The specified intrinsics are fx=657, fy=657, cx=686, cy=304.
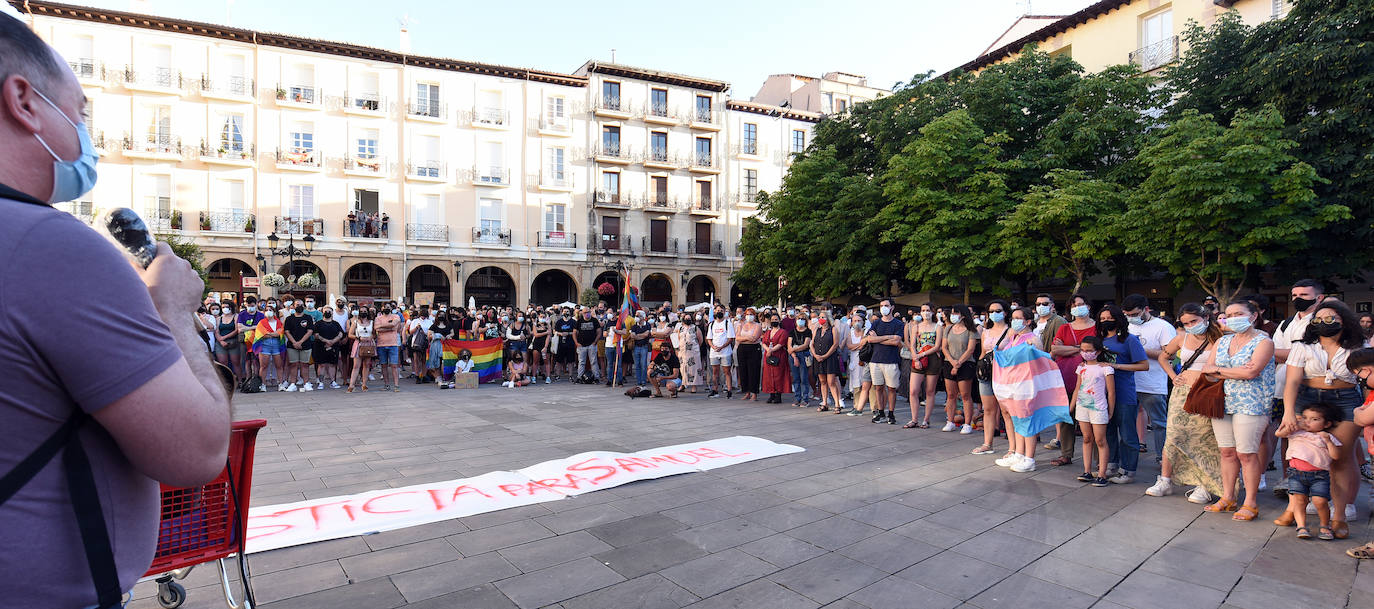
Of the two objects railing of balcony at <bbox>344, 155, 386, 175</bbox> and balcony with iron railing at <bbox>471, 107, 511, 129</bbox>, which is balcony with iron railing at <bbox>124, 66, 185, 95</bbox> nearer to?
railing of balcony at <bbox>344, 155, 386, 175</bbox>

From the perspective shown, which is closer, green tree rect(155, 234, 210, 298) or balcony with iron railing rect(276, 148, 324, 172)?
green tree rect(155, 234, 210, 298)

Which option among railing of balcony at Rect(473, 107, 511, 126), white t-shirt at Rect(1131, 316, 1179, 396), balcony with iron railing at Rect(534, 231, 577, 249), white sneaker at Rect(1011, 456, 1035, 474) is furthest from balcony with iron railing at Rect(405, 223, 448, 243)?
white t-shirt at Rect(1131, 316, 1179, 396)

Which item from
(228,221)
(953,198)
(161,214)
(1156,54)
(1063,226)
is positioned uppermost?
(1156,54)

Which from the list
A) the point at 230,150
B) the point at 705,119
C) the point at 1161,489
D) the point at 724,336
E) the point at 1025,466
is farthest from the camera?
the point at 705,119

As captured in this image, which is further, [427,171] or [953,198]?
[427,171]

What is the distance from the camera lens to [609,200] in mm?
37219

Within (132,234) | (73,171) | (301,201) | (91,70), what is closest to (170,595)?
(132,234)

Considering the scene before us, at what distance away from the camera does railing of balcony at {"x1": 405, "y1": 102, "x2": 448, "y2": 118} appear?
107ft

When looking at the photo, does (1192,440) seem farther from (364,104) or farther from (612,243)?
(364,104)

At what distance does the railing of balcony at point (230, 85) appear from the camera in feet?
95.6

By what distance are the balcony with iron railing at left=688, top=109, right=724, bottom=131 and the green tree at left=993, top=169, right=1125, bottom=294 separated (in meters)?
22.7

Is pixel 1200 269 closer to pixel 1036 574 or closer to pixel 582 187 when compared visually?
pixel 1036 574

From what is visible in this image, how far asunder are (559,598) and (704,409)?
8.04 m

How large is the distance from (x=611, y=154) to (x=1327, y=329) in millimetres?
34927
